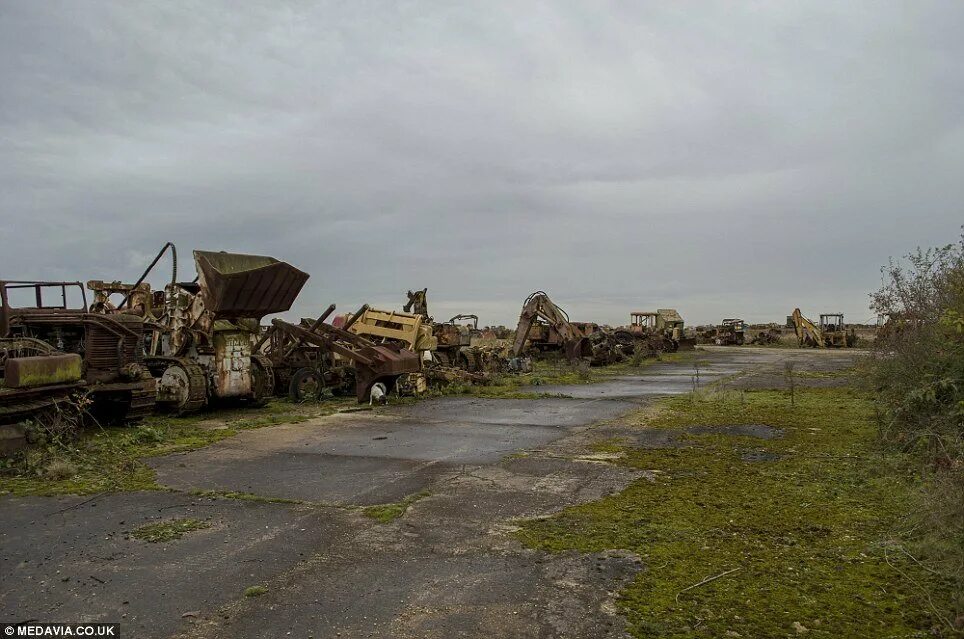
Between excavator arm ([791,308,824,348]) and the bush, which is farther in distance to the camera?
excavator arm ([791,308,824,348])

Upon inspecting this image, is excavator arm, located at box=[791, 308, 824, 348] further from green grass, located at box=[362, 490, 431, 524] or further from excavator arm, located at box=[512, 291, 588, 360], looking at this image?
green grass, located at box=[362, 490, 431, 524]

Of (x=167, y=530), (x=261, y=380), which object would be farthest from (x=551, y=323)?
(x=167, y=530)

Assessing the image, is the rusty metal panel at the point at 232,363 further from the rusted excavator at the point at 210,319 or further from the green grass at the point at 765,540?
the green grass at the point at 765,540

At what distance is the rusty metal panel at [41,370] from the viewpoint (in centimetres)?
792

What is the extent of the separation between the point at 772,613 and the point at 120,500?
5.76 m

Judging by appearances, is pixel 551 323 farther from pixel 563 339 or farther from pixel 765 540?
pixel 765 540

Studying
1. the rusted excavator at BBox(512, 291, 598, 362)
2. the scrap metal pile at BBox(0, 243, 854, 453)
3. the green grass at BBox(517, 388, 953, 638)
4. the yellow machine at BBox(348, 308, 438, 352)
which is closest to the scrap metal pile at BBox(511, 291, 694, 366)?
the rusted excavator at BBox(512, 291, 598, 362)

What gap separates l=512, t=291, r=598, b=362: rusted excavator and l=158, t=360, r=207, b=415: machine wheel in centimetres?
1506

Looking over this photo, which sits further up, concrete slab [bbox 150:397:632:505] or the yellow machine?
A: the yellow machine

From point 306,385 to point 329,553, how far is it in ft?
34.7

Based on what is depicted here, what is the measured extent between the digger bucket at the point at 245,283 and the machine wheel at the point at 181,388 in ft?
4.16

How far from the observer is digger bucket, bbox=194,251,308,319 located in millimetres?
12269

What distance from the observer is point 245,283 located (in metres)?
12.5

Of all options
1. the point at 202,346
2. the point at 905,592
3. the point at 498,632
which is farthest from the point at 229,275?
the point at 905,592
